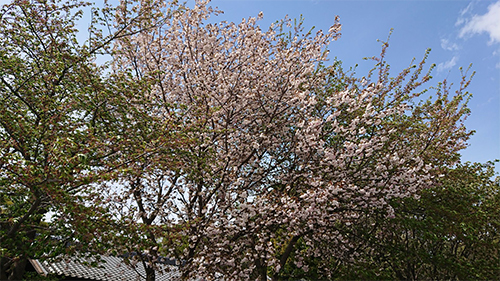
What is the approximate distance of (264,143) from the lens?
31.5 ft

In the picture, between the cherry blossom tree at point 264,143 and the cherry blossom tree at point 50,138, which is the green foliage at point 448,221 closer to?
the cherry blossom tree at point 264,143

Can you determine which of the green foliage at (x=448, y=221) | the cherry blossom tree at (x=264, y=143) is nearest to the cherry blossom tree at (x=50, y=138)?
the cherry blossom tree at (x=264, y=143)

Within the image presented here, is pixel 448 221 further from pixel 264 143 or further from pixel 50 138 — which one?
pixel 50 138

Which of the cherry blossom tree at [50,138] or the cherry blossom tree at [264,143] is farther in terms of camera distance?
the cherry blossom tree at [264,143]

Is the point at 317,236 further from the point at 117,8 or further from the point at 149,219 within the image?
the point at 117,8

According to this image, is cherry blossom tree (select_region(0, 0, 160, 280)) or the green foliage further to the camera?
the green foliage

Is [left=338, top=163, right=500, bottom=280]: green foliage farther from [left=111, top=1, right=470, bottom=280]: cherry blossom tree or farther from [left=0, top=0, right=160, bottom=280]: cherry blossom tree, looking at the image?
[left=0, top=0, right=160, bottom=280]: cherry blossom tree

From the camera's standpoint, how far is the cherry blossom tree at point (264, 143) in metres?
8.13

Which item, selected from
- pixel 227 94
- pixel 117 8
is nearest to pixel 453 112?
pixel 227 94

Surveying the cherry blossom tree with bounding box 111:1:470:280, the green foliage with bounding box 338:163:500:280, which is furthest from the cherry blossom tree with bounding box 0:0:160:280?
the green foliage with bounding box 338:163:500:280

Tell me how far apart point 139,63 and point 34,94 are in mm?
4190

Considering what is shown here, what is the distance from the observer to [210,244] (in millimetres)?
8344

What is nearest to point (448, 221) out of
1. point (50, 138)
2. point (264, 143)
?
point (264, 143)

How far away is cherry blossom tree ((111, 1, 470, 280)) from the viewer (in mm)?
8133
